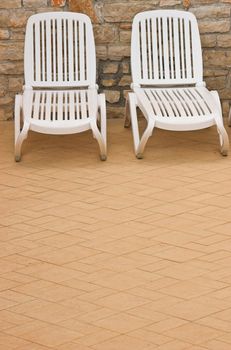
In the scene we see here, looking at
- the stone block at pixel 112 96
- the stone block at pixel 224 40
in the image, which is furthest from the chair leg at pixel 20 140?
the stone block at pixel 224 40

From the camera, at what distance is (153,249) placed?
6258mm

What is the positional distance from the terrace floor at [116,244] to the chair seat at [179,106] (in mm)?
348

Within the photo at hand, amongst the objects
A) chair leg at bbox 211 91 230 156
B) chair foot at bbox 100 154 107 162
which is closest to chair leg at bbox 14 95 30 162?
chair foot at bbox 100 154 107 162

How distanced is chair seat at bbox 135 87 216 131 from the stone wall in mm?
628

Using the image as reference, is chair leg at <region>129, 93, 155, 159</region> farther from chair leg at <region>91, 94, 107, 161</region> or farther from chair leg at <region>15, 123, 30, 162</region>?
chair leg at <region>15, 123, 30, 162</region>

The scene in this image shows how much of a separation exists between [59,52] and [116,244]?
120 inches

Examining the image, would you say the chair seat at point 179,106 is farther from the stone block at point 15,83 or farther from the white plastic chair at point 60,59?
the stone block at point 15,83

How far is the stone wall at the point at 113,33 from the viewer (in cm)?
923

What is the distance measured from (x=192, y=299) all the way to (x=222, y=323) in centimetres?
36

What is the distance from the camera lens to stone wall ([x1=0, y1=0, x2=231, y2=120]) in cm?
923

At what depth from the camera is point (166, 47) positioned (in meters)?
8.98

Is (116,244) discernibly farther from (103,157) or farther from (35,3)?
(35,3)

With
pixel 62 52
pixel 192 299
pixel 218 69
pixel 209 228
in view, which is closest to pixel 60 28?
pixel 62 52

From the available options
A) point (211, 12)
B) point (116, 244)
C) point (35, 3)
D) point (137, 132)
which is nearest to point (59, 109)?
point (137, 132)
